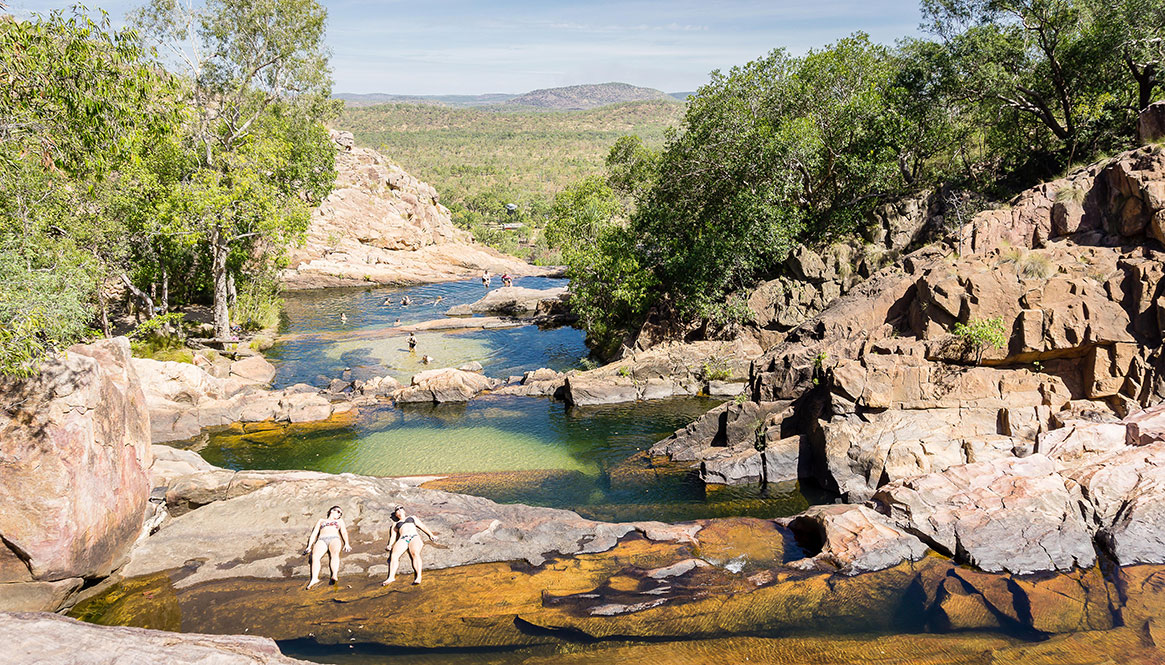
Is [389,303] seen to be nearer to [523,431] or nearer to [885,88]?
[523,431]

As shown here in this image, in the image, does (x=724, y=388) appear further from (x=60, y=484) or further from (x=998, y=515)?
(x=60, y=484)

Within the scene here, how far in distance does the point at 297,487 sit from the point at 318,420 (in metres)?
9.38

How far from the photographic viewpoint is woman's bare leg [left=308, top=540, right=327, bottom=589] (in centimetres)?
1096

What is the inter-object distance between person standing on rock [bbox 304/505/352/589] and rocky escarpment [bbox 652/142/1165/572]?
9182 millimetres

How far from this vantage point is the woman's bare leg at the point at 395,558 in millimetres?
11172

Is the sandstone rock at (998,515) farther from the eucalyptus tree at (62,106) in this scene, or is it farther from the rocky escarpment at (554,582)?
the eucalyptus tree at (62,106)

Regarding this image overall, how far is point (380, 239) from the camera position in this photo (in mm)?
61719

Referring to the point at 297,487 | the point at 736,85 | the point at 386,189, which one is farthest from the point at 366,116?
the point at 297,487

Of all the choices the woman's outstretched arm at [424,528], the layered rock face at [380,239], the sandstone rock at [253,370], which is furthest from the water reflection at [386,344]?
the woman's outstretched arm at [424,528]

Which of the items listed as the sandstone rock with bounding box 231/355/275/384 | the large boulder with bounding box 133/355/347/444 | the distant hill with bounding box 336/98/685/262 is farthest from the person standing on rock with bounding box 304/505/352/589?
the distant hill with bounding box 336/98/685/262

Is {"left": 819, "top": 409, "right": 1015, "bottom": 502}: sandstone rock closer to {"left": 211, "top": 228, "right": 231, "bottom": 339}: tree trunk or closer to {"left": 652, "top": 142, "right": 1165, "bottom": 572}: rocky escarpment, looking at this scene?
{"left": 652, "top": 142, "right": 1165, "bottom": 572}: rocky escarpment

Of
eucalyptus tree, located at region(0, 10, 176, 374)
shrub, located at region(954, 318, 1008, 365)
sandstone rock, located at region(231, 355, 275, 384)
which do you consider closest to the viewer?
eucalyptus tree, located at region(0, 10, 176, 374)

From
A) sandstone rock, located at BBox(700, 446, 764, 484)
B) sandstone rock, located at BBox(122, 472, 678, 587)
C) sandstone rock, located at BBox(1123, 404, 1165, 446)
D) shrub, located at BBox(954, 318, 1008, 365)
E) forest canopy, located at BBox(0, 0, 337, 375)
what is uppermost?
forest canopy, located at BBox(0, 0, 337, 375)

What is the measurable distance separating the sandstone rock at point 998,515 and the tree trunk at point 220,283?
28507 millimetres
